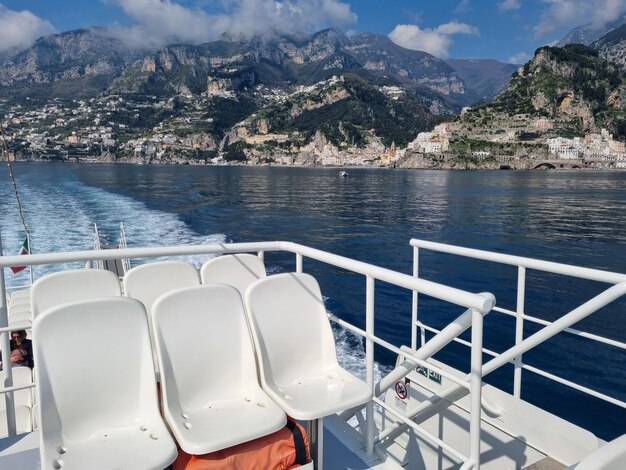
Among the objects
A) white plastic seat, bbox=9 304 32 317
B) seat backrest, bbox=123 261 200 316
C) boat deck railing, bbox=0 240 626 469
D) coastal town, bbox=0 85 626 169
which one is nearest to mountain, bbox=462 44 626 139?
coastal town, bbox=0 85 626 169

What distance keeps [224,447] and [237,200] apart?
4051cm

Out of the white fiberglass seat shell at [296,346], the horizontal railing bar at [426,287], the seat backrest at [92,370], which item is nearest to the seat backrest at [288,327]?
the white fiberglass seat shell at [296,346]

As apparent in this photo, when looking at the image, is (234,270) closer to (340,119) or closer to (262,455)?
(262,455)

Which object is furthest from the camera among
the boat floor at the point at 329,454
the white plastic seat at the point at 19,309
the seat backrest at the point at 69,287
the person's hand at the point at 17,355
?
the white plastic seat at the point at 19,309

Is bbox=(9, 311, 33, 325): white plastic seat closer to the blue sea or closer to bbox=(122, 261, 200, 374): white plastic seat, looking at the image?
bbox=(122, 261, 200, 374): white plastic seat

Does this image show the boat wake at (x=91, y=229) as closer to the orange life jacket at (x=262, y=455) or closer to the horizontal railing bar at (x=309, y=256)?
the horizontal railing bar at (x=309, y=256)

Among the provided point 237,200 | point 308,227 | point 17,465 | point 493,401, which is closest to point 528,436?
point 493,401

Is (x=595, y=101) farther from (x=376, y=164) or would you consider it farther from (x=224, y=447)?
(x=224, y=447)

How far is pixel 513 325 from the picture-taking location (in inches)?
420

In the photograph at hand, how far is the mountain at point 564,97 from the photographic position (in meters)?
128

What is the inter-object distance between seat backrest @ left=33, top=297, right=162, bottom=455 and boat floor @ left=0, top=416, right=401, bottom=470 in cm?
62

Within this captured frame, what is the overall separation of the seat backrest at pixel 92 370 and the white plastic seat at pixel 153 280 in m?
0.80

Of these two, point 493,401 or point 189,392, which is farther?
point 493,401

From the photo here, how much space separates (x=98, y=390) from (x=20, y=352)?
349 cm
